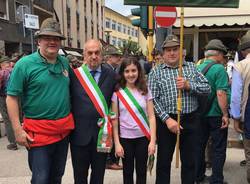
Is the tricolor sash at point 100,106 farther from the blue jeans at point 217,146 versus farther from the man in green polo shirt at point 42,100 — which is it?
the blue jeans at point 217,146

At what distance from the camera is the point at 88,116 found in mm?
3678

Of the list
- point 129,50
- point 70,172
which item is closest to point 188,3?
point 70,172

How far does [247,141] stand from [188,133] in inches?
26.4

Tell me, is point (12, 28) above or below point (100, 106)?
above

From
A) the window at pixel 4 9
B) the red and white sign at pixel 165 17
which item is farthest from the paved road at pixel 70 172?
the window at pixel 4 9

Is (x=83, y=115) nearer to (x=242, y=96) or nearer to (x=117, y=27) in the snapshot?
(x=242, y=96)

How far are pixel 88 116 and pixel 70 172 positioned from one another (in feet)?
8.00

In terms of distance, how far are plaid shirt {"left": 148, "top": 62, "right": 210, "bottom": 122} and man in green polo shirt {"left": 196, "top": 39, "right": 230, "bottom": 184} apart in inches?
23.7

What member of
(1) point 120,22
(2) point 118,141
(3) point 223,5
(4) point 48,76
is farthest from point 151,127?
(1) point 120,22

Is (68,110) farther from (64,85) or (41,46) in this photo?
(41,46)

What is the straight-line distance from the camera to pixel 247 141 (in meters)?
4.09

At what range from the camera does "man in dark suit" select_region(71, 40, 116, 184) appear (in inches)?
145

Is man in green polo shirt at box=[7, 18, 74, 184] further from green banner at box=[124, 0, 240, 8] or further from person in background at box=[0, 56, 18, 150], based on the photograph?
person in background at box=[0, 56, 18, 150]

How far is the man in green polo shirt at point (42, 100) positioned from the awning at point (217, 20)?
627 cm
